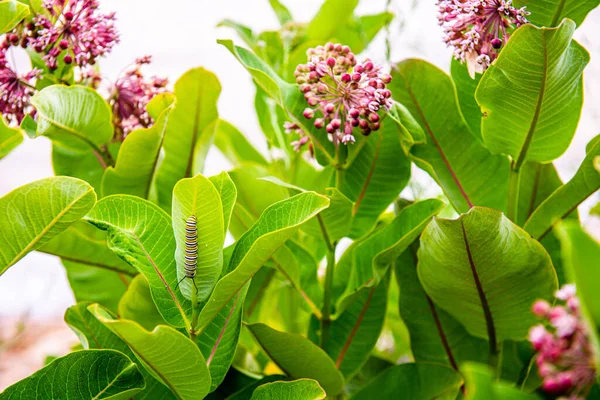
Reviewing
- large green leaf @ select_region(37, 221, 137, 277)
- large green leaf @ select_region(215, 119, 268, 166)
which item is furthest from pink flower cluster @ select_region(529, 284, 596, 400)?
large green leaf @ select_region(215, 119, 268, 166)

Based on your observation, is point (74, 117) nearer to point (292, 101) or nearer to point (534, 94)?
point (292, 101)

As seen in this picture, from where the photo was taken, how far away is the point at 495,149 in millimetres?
674

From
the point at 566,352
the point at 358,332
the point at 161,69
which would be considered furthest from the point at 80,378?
the point at 161,69

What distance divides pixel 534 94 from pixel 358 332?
1.10 feet

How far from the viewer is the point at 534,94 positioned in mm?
610

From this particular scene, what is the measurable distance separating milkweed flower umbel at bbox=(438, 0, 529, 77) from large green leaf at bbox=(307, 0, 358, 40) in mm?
412

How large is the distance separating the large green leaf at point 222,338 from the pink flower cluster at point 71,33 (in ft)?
1.07

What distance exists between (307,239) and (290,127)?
21 centimetres

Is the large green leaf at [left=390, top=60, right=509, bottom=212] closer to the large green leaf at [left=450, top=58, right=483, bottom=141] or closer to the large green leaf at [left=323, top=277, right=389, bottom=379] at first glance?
the large green leaf at [left=450, top=58, right=483, bottom=141]

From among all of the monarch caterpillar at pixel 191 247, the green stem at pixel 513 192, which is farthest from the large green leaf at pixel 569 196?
the monarch caterpillar at pixel 191 247

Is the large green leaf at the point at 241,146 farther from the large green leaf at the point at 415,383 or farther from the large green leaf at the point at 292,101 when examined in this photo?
the large green leaf at the point at 415,383

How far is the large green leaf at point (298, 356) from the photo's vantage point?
625 millimetres

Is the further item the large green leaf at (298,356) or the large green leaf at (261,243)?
the large green leaf at (298,356)

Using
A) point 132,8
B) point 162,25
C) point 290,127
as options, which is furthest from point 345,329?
point 132,8
